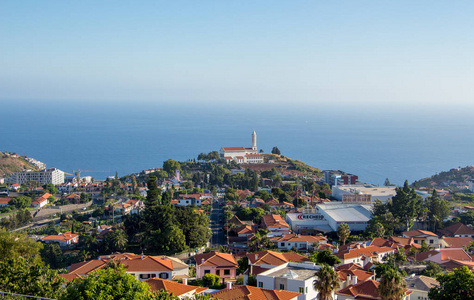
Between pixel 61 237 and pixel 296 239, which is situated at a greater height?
pixel 296 239

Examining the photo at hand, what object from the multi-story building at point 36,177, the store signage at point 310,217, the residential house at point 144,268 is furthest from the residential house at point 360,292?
the multi-story building at point 36,177

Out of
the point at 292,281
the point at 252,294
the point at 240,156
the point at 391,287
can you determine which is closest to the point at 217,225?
the point at 292,281

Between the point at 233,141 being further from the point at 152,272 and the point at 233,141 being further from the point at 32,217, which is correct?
the point at 152,272

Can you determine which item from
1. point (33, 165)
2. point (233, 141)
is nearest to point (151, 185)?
point (33, 165)

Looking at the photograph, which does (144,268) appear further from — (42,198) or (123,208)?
(42,198)

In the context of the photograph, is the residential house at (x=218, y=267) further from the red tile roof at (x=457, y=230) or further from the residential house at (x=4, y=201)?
the residential house at (x=4, y=201)
